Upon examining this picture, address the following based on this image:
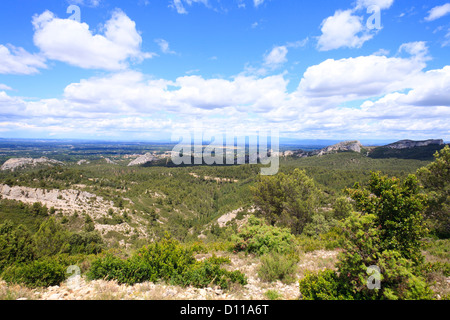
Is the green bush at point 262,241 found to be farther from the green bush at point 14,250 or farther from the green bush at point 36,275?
the green bush at point 14,250

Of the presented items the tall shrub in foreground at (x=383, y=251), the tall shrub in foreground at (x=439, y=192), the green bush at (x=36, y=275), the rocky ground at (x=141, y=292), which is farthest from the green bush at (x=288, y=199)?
the green bush at (x=36, y=275)

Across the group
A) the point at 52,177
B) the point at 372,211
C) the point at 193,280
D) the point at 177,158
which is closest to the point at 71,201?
the point at 52,177

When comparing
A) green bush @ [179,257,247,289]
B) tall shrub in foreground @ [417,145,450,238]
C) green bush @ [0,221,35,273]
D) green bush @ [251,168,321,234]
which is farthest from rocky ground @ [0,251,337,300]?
tall shrub in foreground @ [417,145,450,238]

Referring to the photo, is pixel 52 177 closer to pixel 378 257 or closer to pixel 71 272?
pixel 71 272

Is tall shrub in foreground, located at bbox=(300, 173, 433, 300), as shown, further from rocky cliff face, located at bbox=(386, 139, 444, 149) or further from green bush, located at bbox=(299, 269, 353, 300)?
rocky cliff face, located at bbox=(386, 139, 444, 149)

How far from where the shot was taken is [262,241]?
1072cm

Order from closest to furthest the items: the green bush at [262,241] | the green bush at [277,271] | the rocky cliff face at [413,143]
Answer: the green bush at [277,271] → the green bush at [262,241] → the rocky cliff face at [413,143]

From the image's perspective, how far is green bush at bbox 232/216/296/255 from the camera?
33.9ft

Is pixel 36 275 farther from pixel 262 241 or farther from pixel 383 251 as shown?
pixel 383 251

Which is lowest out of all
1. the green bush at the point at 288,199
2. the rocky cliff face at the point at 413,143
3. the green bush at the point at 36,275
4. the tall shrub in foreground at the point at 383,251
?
the green bush at the point at 288,199

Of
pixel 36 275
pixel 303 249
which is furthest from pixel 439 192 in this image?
pixel 36 275

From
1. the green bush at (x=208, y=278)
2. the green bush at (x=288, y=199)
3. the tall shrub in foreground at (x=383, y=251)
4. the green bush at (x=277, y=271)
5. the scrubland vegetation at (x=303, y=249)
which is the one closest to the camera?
the tall shrub in foreground at (x=383, y=251)

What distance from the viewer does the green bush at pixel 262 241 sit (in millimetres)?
10320
